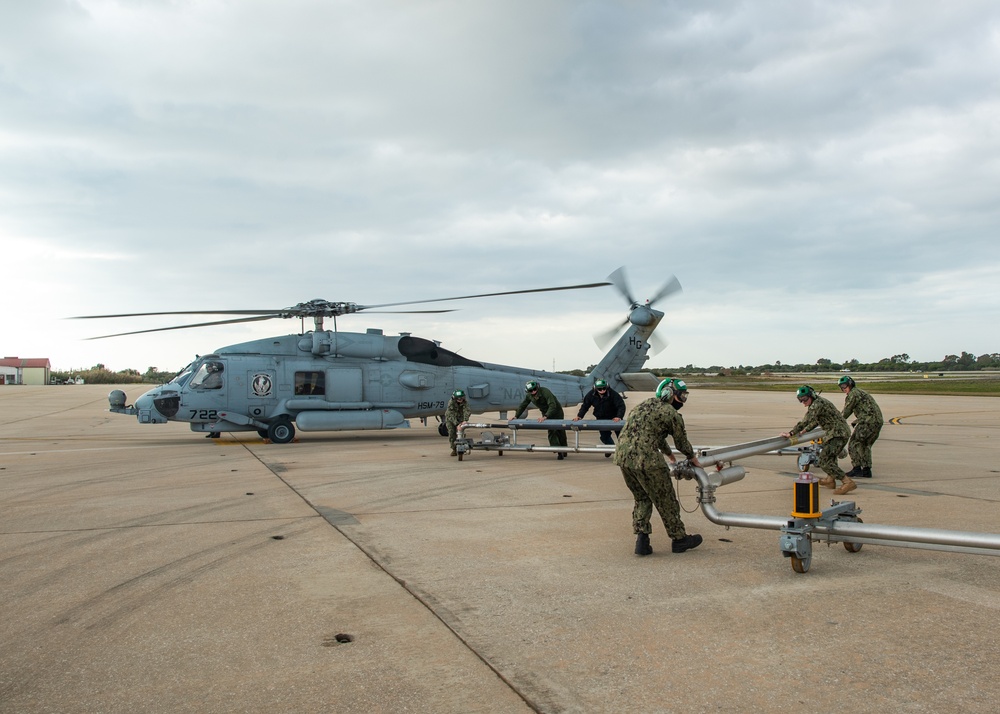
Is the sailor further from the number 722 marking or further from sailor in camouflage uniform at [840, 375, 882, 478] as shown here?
the number 722 marking

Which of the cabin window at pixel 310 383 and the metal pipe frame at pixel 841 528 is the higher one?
the cabin window at pixel 310 383

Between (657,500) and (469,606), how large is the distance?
6.76ft

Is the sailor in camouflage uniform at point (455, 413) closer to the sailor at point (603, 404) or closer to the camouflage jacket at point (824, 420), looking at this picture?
the sailor at point (603, 404)

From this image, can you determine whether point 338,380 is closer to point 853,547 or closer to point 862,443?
point 862,443

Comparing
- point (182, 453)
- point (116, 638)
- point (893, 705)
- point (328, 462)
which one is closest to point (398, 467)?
point (328, 462)

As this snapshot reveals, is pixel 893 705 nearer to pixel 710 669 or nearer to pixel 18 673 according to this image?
pixel 710 669

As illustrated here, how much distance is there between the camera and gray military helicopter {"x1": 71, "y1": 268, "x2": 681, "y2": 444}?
16.1 m

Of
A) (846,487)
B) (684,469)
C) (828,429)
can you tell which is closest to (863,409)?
(828,429)

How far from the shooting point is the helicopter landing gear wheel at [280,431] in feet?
54.0

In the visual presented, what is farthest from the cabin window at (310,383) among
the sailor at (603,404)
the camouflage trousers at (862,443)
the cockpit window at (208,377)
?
the camouflage trousers at (862,443)

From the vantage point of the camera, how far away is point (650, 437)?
5922 mm

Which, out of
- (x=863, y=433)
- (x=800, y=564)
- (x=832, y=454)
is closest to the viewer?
(x=800, y=564)

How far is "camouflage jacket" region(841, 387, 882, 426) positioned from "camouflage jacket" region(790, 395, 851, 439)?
3.25ft

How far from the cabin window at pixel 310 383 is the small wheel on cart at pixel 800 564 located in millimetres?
13407
